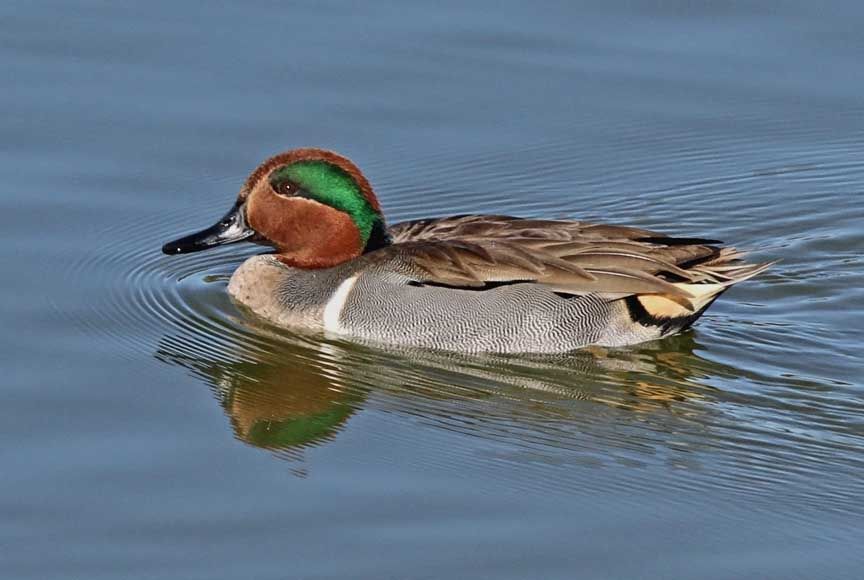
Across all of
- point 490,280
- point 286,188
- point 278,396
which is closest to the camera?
point 278,396

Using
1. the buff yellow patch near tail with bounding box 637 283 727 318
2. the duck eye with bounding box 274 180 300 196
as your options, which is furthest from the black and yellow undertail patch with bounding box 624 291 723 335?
the duck eye with bounding box 274 180 300 196

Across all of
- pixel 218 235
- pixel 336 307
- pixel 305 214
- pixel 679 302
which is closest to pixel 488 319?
pixel 336 307

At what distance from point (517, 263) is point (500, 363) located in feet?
1.88

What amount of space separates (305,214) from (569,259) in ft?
5.34

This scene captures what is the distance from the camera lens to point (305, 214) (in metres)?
10.6

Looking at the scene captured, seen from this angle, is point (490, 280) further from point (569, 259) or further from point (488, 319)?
point (569, 259)

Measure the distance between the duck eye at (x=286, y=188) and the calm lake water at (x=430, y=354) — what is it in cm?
80

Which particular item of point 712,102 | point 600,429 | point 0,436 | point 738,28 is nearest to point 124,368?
point 0,436

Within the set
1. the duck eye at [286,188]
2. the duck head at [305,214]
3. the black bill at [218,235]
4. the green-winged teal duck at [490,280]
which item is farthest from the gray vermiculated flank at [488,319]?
the black bill at [218,235]

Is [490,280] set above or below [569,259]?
below

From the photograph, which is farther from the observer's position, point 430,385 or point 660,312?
point 660,312

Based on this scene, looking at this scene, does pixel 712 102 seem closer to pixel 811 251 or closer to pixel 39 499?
pixel 811 251

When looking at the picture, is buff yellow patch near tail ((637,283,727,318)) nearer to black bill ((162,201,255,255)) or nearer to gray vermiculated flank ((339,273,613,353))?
gray vermiculated flank ((339,273,613,353))

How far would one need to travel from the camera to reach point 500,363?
10008 millimetres
